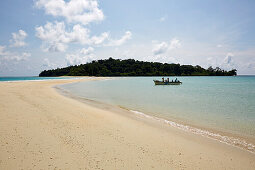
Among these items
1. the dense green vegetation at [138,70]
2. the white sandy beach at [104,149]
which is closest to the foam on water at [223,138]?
the white sandy beach at [104,149]

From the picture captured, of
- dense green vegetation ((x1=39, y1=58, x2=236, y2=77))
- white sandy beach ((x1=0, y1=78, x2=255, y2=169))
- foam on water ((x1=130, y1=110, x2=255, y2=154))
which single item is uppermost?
dense green vegetation ((x1=39, y1=58, x2=236, y2=77))

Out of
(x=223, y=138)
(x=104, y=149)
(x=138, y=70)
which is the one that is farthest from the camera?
(x=138, y=70)

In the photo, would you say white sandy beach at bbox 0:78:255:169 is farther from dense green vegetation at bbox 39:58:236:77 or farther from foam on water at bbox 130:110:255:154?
dense green vegetation at bbox 39:58:236:77

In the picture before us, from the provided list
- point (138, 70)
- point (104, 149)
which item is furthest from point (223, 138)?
point (138, 70)

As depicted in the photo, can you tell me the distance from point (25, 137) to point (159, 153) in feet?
15.2

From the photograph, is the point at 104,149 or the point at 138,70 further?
the point at 138,70

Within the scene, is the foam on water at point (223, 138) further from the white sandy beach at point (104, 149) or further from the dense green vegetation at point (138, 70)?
the dense green vegetation at point (138, 70)

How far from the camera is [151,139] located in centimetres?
539

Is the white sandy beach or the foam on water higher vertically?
the white sandy beach

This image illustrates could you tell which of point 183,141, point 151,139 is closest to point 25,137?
point 151,139

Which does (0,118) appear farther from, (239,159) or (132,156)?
(239,159)

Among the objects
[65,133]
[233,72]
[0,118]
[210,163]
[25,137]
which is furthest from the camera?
[233,72]

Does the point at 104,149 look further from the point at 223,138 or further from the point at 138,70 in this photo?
the point at 138,70

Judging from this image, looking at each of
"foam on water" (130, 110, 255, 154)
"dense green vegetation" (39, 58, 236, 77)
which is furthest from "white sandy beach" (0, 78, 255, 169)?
"dense green vegetation" (39, 58, 236, 77)
